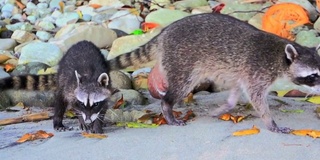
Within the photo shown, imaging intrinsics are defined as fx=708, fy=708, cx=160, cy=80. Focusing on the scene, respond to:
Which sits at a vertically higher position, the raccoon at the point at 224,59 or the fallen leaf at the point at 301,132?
the raccoon at the point at 224,59

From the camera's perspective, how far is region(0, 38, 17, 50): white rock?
10.4 m

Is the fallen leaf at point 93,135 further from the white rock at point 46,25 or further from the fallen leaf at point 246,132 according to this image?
the white rock at point 46,25

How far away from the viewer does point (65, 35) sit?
1027cm

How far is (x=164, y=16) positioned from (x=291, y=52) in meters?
5.10

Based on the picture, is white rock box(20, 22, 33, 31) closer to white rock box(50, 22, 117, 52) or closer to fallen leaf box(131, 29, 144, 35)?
white rock box(50, 22, 117, 52)

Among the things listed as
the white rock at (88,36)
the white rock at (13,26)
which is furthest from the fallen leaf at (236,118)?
the white rock at (13,26)

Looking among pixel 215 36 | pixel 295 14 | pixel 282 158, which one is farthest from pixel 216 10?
pixel 282 158

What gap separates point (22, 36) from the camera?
10.8m

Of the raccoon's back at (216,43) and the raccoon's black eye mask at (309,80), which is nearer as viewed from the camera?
the raccoon's black eye mask at (309,80)

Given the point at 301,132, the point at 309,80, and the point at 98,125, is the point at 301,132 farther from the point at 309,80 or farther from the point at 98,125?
the point at 98,125

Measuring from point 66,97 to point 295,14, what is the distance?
4.63 m

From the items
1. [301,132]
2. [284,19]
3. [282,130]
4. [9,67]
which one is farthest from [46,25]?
[301,132]

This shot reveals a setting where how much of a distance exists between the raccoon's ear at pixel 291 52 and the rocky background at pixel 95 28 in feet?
5.56

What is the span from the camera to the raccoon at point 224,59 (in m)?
6.08
